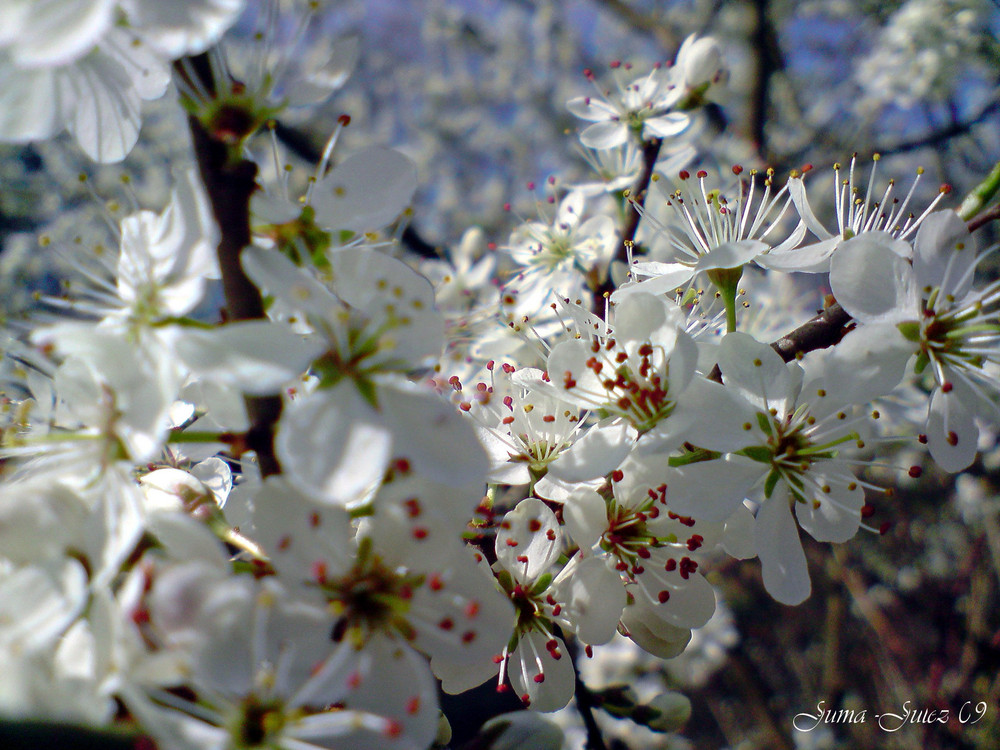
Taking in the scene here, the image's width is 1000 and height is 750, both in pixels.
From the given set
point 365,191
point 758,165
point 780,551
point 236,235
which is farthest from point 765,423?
point 758,165

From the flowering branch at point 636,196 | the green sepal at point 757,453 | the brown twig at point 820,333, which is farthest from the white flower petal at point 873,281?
the flowering branch at point 636,196

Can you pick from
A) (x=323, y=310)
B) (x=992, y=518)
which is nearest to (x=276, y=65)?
(x=323, y=310)

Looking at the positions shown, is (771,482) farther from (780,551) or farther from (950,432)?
(950,432)

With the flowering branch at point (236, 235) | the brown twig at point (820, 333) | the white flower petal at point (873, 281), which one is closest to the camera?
the flowering branch at point (236, 235)

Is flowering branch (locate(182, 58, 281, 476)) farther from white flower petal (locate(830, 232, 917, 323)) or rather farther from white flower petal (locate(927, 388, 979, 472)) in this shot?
white flower petal (locate(927, 388, 979, 472))

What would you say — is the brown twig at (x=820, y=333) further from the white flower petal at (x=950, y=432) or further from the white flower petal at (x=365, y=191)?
the white flower petal at (x=365, y=191)

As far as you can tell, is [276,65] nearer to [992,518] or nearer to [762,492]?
[762,492]

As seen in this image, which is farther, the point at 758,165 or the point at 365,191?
the point at 758,165

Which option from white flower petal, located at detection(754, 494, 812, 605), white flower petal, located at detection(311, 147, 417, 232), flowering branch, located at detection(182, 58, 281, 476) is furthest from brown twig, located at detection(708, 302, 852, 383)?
flowering branch, located at detection(182, 58, 281, 476)

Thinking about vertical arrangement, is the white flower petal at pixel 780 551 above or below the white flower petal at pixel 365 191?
below

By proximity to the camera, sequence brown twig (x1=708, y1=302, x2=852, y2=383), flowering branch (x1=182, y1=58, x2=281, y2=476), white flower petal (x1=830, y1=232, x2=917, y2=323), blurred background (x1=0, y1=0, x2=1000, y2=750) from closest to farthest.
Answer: flowering branch (x1=182, y1=58, x2=281, y2=476) < white flower petal (x1=830, y1=232, x2=917, y2=323) < brown twig (x1=708, y1=302, x2=852, y2=383) < blurred background (x1=0, y1=0, x2=1000, y2=750)

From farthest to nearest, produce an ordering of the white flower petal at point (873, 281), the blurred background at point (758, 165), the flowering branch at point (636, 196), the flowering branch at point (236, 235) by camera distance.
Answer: the blurred background at point (758, 165), the flowering branch at point (636, 196), the white flower petal at point (873, 281), the flowering branch at point (236, 235)
